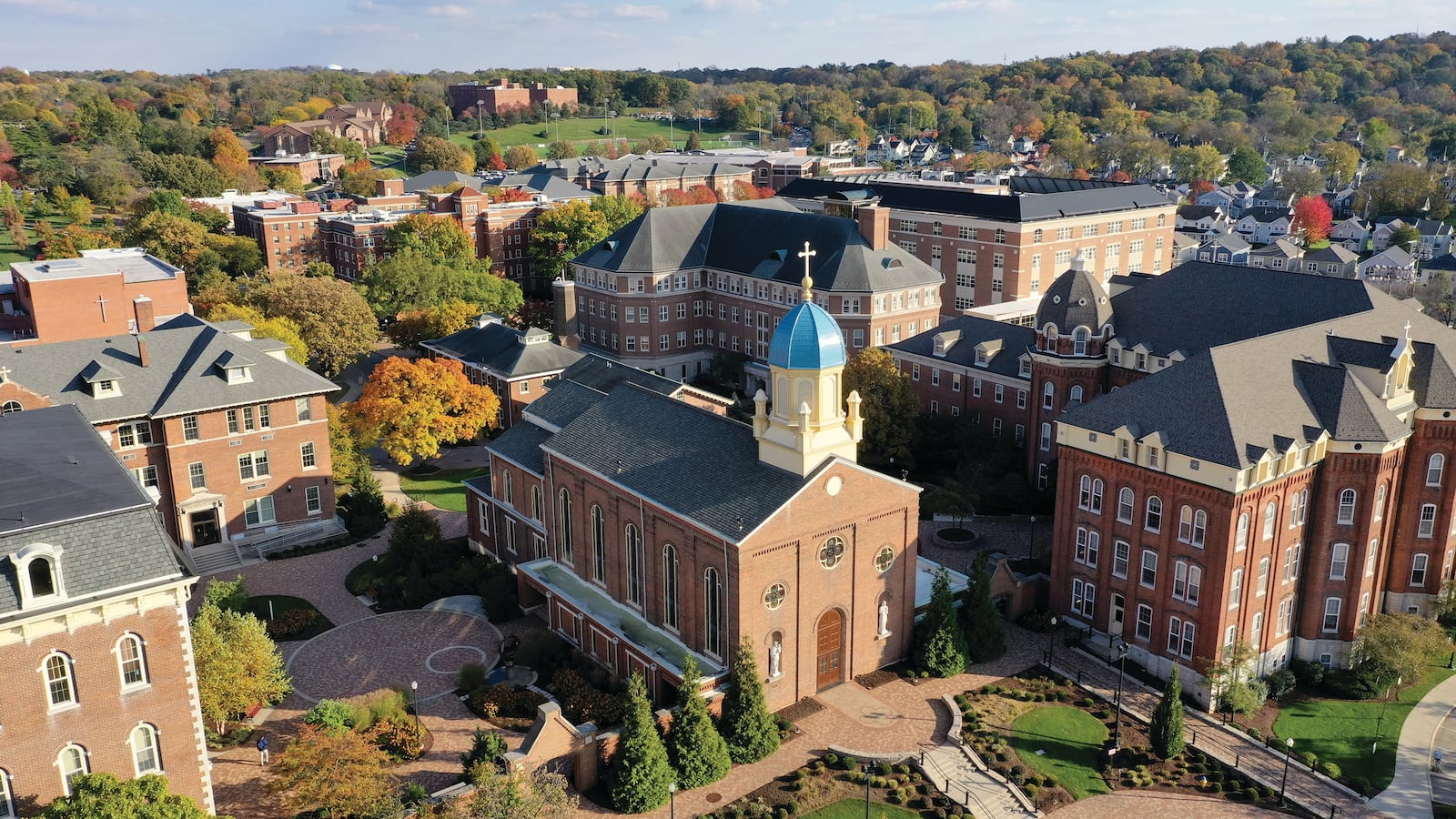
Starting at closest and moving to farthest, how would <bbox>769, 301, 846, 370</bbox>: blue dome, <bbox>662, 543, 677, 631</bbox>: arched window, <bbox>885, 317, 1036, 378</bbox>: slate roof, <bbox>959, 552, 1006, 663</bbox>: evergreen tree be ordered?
<bbox>769, 301, 846, 370</bbox>: blue dome
<bbox>662, 543, 677, 631</bbox>: arched window
<bbox>959, 552, 1006, 663</bbox>: evergreen tree
<bbox>885, 317, 1036, 378</bbox>: slate roof

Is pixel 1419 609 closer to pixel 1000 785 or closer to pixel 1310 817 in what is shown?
pixel 1310 817

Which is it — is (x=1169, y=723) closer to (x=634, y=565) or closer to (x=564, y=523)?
(x=634, y=565)

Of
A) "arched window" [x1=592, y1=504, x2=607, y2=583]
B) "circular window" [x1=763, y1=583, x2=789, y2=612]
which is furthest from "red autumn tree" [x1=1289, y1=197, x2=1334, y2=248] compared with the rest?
"circular window" [x1=763, y1=583, x2=789, y2=612]

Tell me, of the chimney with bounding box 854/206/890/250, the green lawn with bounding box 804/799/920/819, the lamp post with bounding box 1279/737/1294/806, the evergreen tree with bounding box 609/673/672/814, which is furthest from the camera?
the chimney with bounding box 854/206/890/250

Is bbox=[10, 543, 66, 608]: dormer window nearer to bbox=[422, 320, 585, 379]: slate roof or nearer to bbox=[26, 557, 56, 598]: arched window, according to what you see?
bbox=[26, 557, 56, 598]: arched window

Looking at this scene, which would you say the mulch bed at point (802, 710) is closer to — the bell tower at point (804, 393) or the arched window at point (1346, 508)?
the bell tower at point (804, 393)

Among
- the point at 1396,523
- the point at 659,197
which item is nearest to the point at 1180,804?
the point at 1396,523

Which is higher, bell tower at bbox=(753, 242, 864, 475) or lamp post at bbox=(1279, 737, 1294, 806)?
bell tower at bbox=(753, 242, 864, 475)
